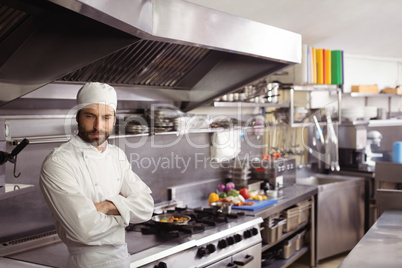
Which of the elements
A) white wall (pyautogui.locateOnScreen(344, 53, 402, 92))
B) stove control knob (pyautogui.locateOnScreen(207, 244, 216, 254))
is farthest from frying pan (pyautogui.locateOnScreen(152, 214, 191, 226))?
white wall (pyautogui.locateOnScreen(344, 53, 402, 92))

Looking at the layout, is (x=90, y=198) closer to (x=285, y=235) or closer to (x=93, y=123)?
(x=93, y=123)

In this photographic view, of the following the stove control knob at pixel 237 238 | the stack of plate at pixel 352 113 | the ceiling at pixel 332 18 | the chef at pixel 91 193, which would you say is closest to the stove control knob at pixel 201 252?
the stove control knob at pixel 237 238

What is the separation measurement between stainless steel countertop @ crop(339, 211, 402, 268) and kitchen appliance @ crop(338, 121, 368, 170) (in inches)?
111

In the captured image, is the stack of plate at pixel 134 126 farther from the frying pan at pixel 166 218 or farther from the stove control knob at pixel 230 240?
the stove control knob at pixel 230 240

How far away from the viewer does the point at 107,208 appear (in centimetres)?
222

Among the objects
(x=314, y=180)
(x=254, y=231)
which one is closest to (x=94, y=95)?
(x=254, y=231)

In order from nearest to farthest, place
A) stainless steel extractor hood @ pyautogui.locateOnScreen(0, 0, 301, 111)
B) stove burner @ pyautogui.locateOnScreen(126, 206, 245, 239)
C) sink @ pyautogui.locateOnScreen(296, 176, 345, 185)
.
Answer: stainless steel extractor hood @ pyautogui.locateOnScreen(0, 0, 301, 111) → stove burner @ pyautogui.locateOnScreen(126, 206, 245, 239) → sink @ pyautogui.locateOnScreen(296, 176, 345, 185)

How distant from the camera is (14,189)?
235 cm

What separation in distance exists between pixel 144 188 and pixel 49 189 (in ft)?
1.87

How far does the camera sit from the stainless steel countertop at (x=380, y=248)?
222cm

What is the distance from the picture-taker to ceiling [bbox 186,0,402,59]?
4.06 meters

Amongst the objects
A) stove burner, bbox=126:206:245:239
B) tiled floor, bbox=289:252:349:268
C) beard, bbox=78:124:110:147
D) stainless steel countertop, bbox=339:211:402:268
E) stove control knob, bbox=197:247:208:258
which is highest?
beard, bbox=78:124:110:147

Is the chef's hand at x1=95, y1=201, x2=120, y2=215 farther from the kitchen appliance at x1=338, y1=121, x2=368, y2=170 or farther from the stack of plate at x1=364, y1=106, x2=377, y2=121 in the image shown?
the stack of plate at x1=364, y1=106, x2=377, y2=121

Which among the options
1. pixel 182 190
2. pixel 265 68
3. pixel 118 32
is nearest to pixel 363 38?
pixel 265 68
